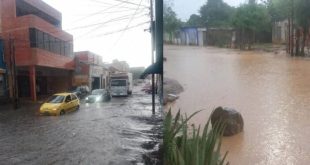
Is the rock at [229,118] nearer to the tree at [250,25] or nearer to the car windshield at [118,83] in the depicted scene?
the tree at [250,25]

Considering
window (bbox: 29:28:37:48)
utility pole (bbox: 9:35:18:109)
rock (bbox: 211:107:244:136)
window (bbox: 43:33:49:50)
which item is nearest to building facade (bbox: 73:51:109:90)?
window (bbox: 43:33:49:50)

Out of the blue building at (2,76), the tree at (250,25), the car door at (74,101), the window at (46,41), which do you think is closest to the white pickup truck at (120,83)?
the car door at (74,101)

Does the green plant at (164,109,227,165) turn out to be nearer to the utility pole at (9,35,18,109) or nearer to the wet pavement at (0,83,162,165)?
the wet pavement at (0,83,162,165)

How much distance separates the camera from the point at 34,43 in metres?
4.00

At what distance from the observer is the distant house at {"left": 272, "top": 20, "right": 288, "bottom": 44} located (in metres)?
25.5

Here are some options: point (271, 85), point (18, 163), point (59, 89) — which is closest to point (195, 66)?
point (271, 85)

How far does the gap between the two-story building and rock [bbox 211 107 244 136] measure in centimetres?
1038

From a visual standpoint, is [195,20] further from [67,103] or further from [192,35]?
[67,103]

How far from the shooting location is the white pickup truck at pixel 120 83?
19.2ft

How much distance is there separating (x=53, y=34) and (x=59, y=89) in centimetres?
63

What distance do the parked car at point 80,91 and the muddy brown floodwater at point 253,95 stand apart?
7.47 meters

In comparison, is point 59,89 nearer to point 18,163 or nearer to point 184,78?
point 18,163

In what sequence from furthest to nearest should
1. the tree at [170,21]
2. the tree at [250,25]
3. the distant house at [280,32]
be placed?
1. the distant house at [280,32]
2. the tree at [250,25]
3. the tree at [170,21]

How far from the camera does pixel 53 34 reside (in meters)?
4.48
